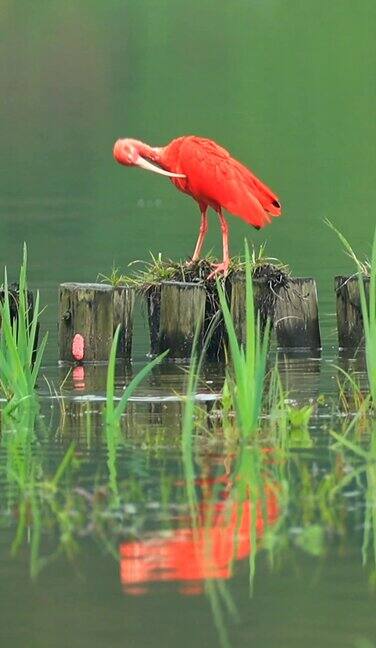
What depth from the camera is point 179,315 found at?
14.1 m

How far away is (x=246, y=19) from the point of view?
89.6m

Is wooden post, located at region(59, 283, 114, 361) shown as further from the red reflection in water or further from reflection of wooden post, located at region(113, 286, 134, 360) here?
the red reflection in water

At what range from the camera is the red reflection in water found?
7.23 meters

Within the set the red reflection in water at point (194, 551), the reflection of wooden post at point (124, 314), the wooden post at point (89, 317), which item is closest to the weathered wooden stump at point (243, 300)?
the reflection of wooden post at point (124, 314)

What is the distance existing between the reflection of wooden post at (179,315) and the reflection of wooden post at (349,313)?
3.17 ft

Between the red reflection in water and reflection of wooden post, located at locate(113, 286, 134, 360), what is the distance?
6.20m

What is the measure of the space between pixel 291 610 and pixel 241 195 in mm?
7593

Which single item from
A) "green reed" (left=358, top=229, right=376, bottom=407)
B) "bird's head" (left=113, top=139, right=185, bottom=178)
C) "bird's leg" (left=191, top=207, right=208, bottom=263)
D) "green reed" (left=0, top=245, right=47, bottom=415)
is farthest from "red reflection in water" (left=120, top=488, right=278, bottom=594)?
"bird's head" (left=113, top=139, right=185, bottom=178)

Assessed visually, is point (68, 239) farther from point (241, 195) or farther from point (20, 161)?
point (20, 161)

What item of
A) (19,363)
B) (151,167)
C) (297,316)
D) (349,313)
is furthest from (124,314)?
(19,363)

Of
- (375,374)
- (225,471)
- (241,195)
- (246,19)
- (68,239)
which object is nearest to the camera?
(225,471)

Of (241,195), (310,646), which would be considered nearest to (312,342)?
(241,195)

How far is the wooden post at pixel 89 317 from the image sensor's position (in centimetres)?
1421

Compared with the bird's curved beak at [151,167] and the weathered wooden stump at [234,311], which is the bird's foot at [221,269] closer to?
the weathered wooden stump at [234,311]
